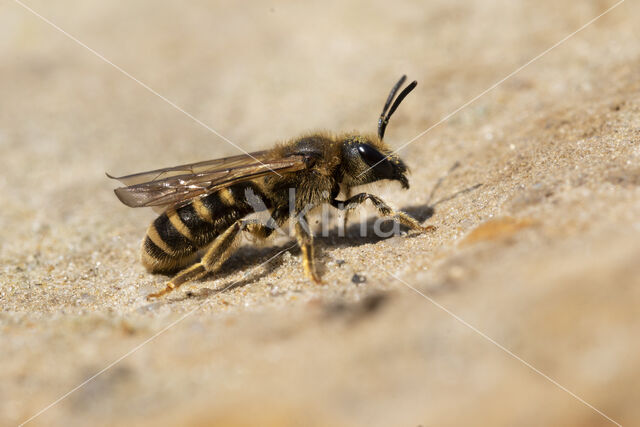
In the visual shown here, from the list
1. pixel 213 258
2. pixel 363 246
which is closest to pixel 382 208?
pixel 363 246

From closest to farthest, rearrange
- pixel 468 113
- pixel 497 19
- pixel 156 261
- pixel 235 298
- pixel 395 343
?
pixel 395 343
pixel 235 298
pixel 156 261
pixel 468 113
pixel 497 19

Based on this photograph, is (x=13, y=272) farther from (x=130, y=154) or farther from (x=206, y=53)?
(x=206, y=53)

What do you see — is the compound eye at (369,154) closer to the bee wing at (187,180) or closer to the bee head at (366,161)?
the bee head at (366,161)

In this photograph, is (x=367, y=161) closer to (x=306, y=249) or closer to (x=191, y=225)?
(x=306, y=249)

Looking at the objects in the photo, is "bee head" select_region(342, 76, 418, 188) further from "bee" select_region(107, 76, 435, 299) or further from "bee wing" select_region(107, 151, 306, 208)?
"bee wing" select_region(107, 151, 306, 208)

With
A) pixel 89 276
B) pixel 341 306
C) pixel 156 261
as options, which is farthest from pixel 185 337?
pixel 89 276
